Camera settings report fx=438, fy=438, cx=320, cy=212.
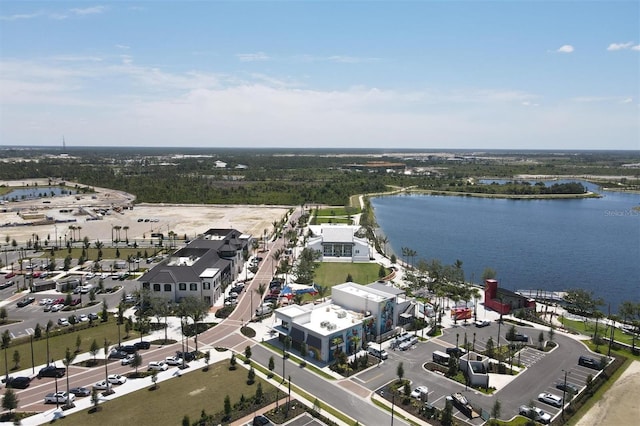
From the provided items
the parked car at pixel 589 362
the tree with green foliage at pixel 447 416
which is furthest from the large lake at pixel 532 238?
the tree with green foliage at pixel 447 416

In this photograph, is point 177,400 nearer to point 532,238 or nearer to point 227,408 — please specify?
point 227,408

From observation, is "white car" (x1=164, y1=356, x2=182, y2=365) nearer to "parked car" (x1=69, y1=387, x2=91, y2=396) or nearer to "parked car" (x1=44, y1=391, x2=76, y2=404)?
"parked car" (x1=69, y1=387, x2=91, y2=396)

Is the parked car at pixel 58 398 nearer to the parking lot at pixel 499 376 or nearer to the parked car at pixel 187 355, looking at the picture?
the parked car at pixel 187 355

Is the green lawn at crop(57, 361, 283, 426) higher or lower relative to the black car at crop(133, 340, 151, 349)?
lower

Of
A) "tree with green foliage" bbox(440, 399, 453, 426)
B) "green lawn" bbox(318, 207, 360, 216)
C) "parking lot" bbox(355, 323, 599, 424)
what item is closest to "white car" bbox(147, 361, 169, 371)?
"parking lot" bbox(355, 323, 599, 424)

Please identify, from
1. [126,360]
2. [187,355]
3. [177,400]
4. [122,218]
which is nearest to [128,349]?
[126,360]
